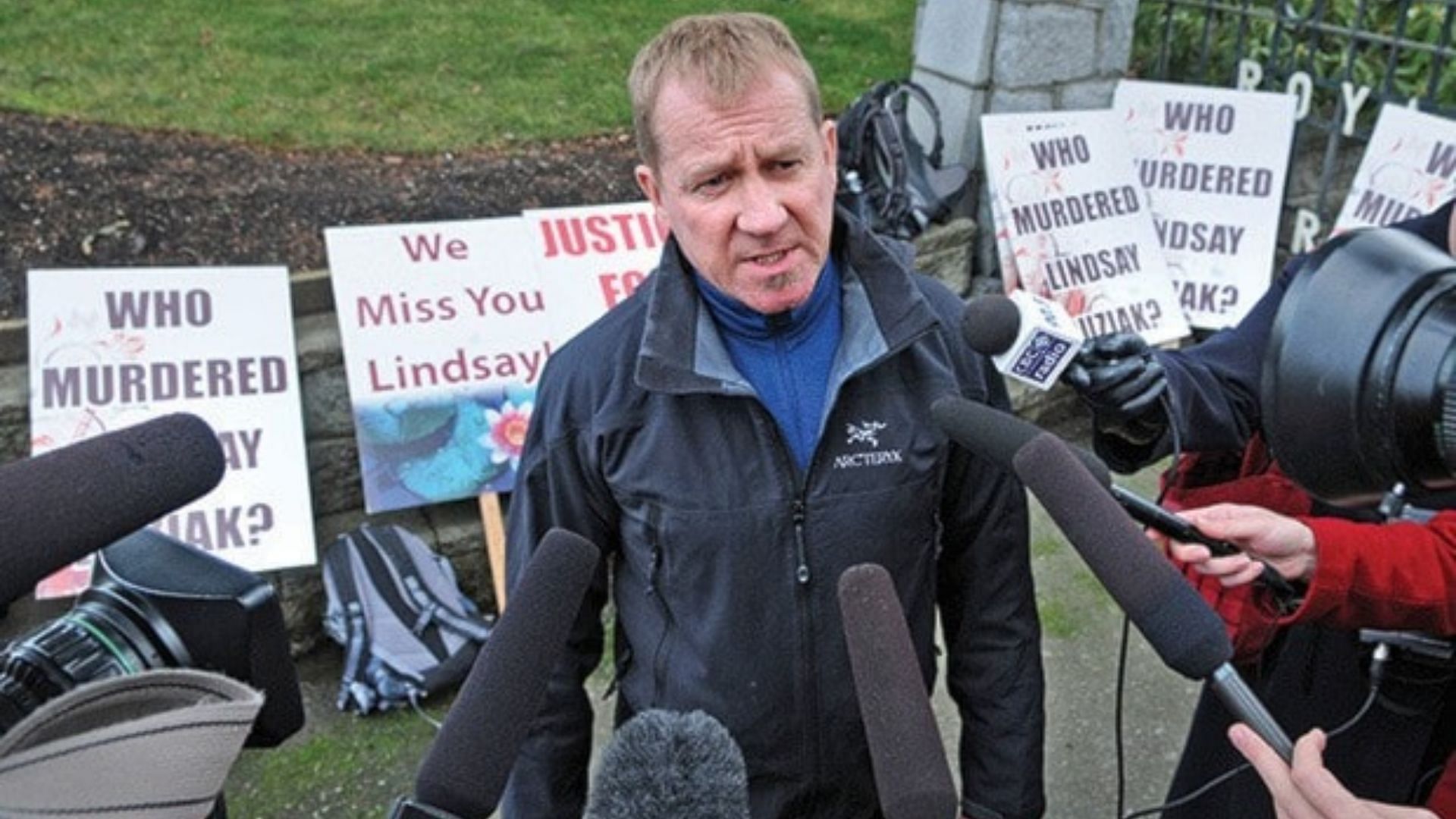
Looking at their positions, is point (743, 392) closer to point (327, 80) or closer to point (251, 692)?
point (251, 692)

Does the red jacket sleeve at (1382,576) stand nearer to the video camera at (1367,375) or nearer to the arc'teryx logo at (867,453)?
the video camera at (1367,375)

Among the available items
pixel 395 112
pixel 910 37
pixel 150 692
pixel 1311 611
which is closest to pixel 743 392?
pixel 1311 611

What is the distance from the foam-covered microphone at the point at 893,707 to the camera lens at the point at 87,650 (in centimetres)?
57

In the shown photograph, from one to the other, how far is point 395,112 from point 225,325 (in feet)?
7.28

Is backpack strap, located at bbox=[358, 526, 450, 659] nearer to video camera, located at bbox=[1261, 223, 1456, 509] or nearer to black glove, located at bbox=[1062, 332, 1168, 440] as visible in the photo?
black glove, located at bbox=[1062, 332, 1168, 440]

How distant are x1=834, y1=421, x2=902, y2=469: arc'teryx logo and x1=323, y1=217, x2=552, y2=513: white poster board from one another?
2332 mm

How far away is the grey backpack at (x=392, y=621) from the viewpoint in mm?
3555

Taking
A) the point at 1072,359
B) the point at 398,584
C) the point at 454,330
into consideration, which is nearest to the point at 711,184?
the point at 1072,359

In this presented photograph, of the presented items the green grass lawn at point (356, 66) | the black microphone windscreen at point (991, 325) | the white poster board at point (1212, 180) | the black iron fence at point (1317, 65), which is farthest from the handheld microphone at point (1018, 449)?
the black iron fence at point (1317, 65)

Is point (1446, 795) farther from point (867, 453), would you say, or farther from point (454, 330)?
point (454, 330)

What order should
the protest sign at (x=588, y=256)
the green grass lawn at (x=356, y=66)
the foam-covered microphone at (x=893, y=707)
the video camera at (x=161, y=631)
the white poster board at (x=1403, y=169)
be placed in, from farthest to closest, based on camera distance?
1. the green grass lawn at (x=356, y=66)
2. the white poster board at (x=1403, y=169)
3. the protest sign at (x=588, y=256)
4. the foam-covered microphone at (x=893, y=707)
5. the video camera at (x=161, y=631)

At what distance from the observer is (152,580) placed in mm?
906

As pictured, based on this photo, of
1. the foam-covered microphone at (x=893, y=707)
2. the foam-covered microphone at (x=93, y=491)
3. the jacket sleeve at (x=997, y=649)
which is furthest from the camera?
the jacket sleeve at (x=997, y=649)

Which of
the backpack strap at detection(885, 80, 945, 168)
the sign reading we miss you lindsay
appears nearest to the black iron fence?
the backpack strap at detection(885, 80, 945, 168)
